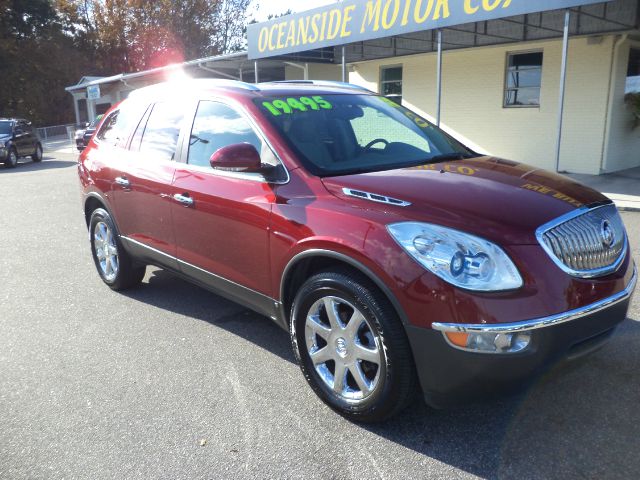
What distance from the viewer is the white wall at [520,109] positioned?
1160cm

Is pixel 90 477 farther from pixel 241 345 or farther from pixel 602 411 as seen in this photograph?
pixel 602 411

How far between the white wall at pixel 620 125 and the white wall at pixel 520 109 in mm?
169

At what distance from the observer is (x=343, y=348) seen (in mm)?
2977

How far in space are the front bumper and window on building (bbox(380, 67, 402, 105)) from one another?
46.6ft

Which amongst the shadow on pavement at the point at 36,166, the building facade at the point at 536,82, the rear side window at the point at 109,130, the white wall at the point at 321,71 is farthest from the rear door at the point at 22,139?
the rear side window at the point at 109,130

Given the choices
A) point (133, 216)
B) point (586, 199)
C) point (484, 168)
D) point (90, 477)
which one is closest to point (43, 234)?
point (133, 216)

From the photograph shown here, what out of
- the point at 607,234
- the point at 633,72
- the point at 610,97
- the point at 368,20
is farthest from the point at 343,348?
the point at 633,72

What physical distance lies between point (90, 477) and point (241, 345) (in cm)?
153

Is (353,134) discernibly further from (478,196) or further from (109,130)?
(109,130)

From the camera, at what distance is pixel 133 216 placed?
4.66 m

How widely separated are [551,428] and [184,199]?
Result: 272 centimetres

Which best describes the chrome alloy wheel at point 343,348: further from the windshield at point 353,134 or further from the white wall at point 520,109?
the white wall at point 520,109

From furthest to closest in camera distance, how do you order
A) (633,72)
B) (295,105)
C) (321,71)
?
(321,71) < (633,72) < (295,105)

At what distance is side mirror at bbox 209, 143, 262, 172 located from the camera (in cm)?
318
